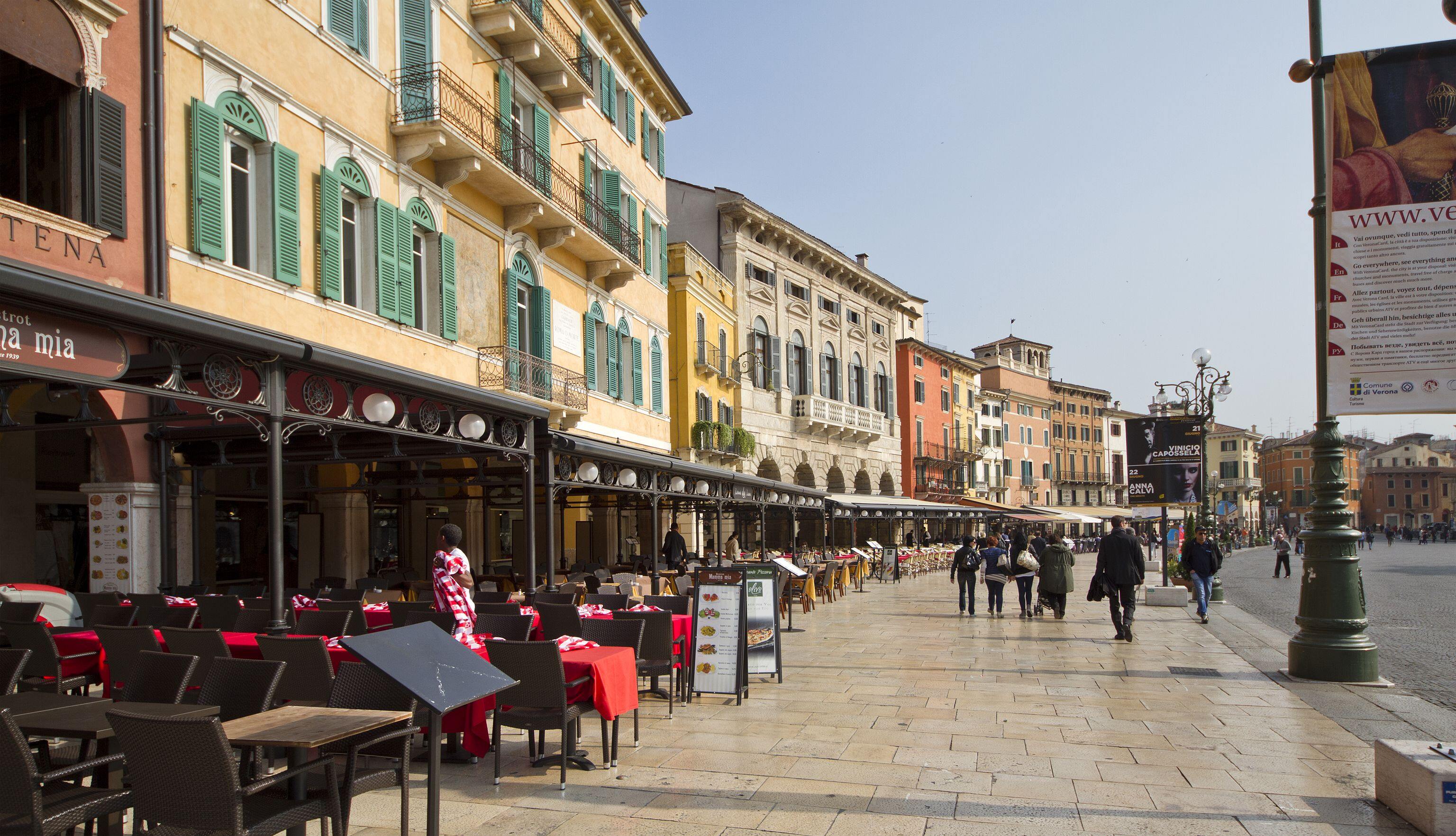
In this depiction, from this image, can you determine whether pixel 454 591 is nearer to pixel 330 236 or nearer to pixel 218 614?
pixel 218 614

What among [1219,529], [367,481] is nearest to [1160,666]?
[367,481]

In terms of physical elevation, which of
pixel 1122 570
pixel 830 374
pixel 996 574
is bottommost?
pixel 996 574

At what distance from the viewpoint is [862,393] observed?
47281mm

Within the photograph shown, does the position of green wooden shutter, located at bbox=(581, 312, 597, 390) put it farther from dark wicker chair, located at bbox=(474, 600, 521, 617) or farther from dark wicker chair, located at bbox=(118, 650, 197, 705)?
dark wicker chair, located at bbox=(118, 650, 197, 705)

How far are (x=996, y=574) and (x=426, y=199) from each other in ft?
37.4

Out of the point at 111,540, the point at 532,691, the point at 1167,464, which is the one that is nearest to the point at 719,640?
the point at 532,691

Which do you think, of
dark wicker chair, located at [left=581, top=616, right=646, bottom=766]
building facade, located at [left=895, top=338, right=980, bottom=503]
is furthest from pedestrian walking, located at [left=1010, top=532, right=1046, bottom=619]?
building facade, located at [left=895, top=338, right=980, bottom=503]

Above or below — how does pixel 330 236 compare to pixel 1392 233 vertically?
above

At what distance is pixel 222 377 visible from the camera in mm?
7367

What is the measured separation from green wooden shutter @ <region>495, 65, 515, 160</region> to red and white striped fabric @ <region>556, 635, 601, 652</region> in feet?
40.3

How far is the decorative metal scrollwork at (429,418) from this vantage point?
399 inches

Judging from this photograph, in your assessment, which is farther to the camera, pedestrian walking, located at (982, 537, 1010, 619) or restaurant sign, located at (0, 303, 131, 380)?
pedestrian walking, located at (982, 537, 1010, 619)

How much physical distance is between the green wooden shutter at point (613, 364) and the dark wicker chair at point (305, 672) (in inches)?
642

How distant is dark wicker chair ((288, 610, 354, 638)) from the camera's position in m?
8.00
